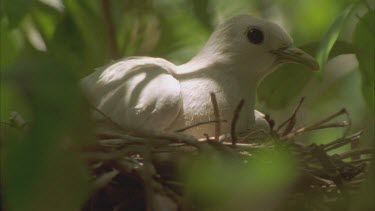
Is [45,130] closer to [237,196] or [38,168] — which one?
[38,168]

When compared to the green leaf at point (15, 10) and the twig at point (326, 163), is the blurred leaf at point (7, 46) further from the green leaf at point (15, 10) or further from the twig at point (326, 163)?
the twig at point (326, 163)

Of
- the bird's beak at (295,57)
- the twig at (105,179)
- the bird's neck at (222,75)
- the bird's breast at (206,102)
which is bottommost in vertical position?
the twig at (105,179)

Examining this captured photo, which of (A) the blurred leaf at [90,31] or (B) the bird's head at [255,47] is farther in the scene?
(A) the blurred leaf at [90,31]

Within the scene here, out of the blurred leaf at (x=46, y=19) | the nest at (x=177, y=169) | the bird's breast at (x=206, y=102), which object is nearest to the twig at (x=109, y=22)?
the blurred leaf at (x=46, y=19)

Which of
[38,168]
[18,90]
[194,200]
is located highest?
[18,90]

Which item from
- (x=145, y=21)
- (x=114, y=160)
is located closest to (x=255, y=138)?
(x=114, y=160)

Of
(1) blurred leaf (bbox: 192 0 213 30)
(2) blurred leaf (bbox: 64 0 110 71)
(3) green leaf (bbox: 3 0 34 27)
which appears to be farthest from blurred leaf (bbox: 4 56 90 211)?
(2) blurred leaf (bbox: 64 0 110 71)

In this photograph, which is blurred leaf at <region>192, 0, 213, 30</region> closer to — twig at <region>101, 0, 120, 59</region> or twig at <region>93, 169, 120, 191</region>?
twig at <region>101, 0, 120, 59</region>
